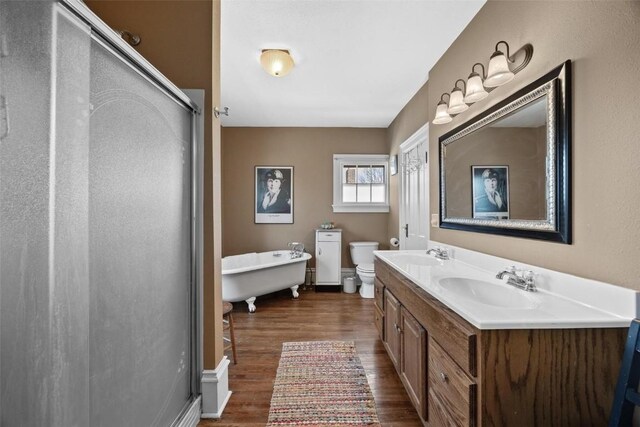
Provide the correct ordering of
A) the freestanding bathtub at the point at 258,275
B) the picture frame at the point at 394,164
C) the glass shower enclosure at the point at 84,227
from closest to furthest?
the glass shower enclosure at the point at 84,227, the freestanding bathtub at the point at 258,275, the picture frame at the point at 394,164

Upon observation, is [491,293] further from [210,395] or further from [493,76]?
[210,395]

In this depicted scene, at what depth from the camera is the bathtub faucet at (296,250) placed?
13.0 feet

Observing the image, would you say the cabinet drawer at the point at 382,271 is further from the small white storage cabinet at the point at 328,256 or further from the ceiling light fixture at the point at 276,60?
the ceiling light fixture at the point at 276,60

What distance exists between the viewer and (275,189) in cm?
435

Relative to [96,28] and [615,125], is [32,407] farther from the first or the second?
[615,125]

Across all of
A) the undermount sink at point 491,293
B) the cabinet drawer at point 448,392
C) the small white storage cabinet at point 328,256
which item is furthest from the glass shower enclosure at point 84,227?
the small white storage cabinet at point 328,256

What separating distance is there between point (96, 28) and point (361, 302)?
3.43 m

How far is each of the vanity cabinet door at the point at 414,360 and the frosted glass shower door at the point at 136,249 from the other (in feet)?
4.03

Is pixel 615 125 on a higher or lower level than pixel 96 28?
lower

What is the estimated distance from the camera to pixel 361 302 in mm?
3537

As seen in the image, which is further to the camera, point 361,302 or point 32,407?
point 361,302

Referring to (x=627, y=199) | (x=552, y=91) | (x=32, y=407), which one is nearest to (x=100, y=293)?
(x=32, y=407)

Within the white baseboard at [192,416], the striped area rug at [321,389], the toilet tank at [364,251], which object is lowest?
the striped area rug at [321,389]

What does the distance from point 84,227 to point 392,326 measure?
70.5 inches
